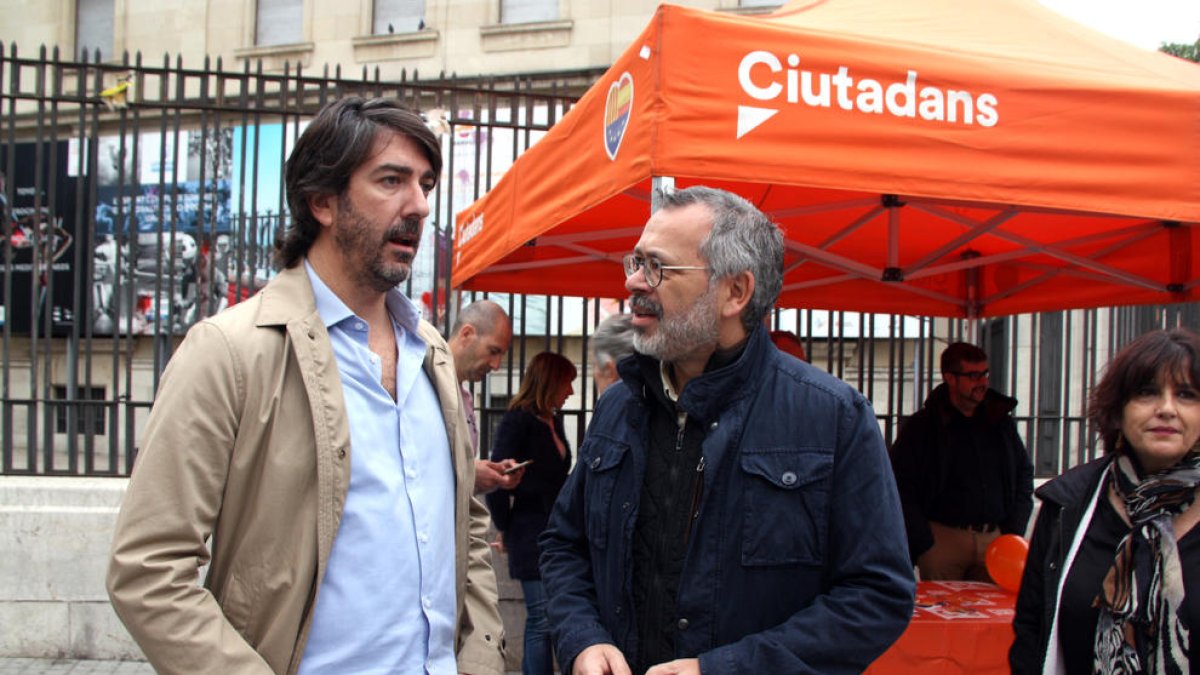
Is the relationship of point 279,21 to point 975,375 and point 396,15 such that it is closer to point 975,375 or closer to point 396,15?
point 396,15

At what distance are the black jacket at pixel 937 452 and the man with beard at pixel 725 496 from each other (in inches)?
127

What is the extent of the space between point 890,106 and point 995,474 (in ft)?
9.81

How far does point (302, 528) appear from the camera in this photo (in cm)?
181

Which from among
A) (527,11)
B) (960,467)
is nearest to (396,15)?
(527,11)

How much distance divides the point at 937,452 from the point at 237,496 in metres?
4.14

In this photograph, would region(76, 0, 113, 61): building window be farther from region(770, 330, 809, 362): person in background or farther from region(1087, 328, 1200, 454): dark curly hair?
region(1087, 328, 1200, 454): dark curly hair

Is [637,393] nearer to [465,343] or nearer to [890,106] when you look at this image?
[890,106]

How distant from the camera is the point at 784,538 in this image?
2.02 meters

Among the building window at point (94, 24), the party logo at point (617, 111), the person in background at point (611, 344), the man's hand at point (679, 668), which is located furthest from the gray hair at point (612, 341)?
the building window at point (94, 24)

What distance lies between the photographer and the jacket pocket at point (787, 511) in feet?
6.64

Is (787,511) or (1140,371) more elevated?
(1140,371)

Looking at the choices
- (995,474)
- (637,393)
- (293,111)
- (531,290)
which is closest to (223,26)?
(293,111)

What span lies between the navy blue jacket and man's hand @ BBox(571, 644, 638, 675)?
4 cm

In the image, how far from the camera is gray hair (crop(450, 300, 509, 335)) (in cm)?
471
